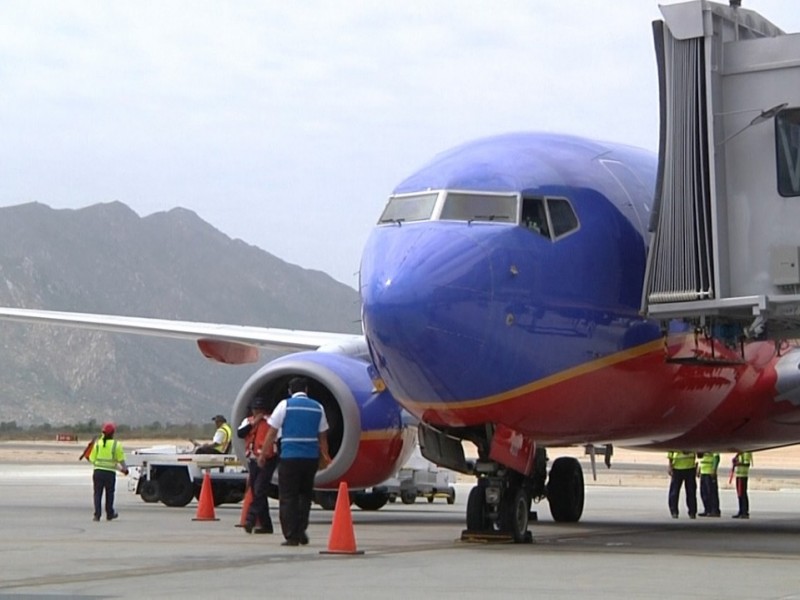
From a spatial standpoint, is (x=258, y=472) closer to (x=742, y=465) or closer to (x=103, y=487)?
(x=103, y=487)

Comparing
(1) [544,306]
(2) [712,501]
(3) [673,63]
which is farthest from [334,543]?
(2) [712,501]

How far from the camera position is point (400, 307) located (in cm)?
1452

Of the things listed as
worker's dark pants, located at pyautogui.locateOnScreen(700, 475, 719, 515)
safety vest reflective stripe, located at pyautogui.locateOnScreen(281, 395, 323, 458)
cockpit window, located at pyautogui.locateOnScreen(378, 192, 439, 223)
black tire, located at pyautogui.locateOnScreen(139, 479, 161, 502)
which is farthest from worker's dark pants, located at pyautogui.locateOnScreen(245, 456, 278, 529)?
worker's dark pants, located at pyautogui.locateOnScreen(700, 475, 719, 515)

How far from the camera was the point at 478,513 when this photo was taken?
16.0 metres

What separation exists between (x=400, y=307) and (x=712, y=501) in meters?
11.7

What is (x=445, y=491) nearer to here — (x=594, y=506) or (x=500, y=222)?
(x=594, y=506)

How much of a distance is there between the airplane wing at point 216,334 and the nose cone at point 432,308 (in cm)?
807

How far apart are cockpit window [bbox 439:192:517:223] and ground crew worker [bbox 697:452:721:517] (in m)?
10.6

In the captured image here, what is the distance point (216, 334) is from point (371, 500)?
334 cm

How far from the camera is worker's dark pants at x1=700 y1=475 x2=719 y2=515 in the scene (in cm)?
2483

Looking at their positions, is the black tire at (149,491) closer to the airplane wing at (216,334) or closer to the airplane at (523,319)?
the airplane wing at (216,334)

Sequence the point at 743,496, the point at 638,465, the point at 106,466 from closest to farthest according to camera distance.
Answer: the point at 106,466 → the point at 743,496 → the point at 638,465

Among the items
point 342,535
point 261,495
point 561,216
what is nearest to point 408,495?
point 261,495

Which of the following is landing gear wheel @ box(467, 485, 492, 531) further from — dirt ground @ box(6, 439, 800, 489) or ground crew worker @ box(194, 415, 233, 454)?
dirt ground @ box(6, 439, 800, 489)
